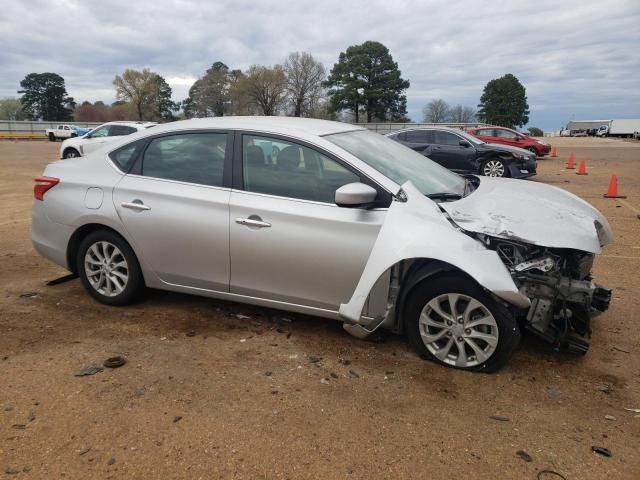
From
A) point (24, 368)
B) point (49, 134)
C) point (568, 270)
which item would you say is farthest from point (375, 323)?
point (49, 134)

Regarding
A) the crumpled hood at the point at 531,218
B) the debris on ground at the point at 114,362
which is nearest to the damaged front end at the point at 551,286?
the crumpled hood at the point at 531,218

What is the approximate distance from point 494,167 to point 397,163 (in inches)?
446

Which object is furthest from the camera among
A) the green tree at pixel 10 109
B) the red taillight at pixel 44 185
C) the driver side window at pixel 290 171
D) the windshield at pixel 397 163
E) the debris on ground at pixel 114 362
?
the green tree at pixel 10 109

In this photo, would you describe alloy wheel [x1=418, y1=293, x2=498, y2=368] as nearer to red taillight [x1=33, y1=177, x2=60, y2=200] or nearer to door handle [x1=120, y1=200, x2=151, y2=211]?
door handle [x1=120, y1=200, x2=151, y2=211]

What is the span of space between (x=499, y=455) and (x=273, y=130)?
106 inches

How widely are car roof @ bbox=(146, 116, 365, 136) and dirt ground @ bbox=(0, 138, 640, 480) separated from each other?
156 cm

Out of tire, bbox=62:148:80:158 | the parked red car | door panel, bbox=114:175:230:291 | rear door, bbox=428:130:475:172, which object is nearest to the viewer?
door panel, bbox=114:175:230:291

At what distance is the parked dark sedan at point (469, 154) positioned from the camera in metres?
14.3

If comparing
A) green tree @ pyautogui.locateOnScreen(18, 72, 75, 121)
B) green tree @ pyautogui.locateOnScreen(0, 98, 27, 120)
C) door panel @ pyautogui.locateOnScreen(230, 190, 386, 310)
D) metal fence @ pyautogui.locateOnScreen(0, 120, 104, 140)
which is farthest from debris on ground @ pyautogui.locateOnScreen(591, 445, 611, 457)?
green tree @ pyautogui.locateOnScreen(0, 98, 27, 120)

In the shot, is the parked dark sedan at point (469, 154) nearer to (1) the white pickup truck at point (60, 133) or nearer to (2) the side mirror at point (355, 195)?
(2) the side mirror at point (355, 195)

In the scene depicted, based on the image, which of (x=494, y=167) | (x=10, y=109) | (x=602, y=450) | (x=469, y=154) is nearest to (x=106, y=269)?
(x=602, y=450)

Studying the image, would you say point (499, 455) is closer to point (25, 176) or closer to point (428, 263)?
point (428, 263)

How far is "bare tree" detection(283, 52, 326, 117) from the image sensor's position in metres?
73.2

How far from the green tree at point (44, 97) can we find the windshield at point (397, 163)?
317 feet
